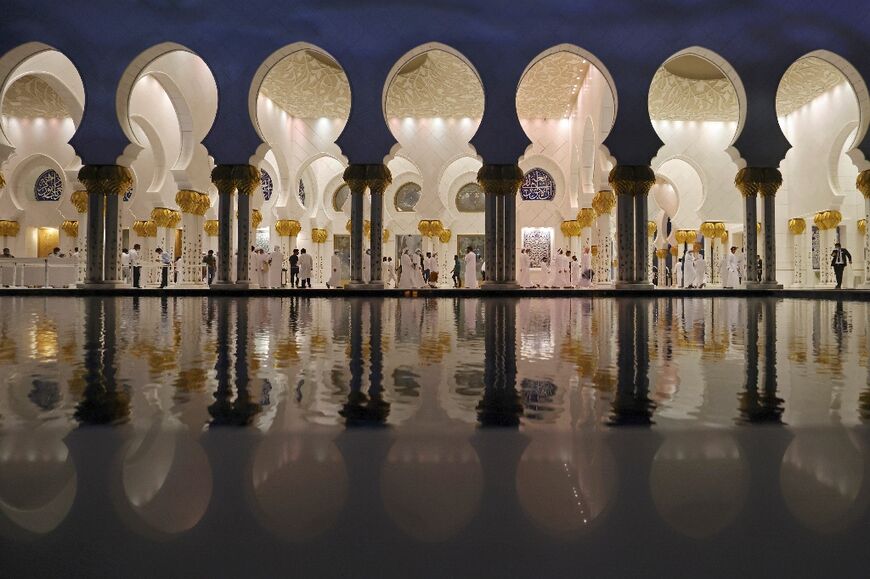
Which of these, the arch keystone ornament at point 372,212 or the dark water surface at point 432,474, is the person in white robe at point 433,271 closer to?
the arch keystone ornament at point 372,212

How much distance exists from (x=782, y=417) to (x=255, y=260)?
1383 centimetres

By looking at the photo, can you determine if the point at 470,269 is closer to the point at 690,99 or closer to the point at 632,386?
the point at 690,99

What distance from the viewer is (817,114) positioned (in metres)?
14.3

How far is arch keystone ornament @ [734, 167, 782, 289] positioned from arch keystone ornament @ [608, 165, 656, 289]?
166 cm

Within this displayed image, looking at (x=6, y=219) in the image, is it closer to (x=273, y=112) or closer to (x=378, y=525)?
(x=273, y=112)

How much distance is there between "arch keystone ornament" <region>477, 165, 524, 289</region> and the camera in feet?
32.2

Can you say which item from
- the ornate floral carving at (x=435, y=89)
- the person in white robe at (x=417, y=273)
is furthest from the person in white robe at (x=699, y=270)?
the person in white robe at (x=417, y=273)

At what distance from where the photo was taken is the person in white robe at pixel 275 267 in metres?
14.0

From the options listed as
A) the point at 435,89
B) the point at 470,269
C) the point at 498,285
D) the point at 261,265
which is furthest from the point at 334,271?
the point at 498,285

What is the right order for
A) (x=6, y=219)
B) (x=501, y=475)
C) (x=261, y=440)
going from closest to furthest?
(x=501, y=475), (x=261, y=440), (x=6, y=219)

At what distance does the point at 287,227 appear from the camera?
16.3 metres

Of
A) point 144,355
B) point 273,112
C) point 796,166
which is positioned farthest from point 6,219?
point 796,166

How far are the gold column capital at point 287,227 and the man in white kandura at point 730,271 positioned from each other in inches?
457

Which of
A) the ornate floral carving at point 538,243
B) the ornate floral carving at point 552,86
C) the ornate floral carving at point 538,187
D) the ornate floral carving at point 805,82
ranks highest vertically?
the ornate floral carving at point 552,86
